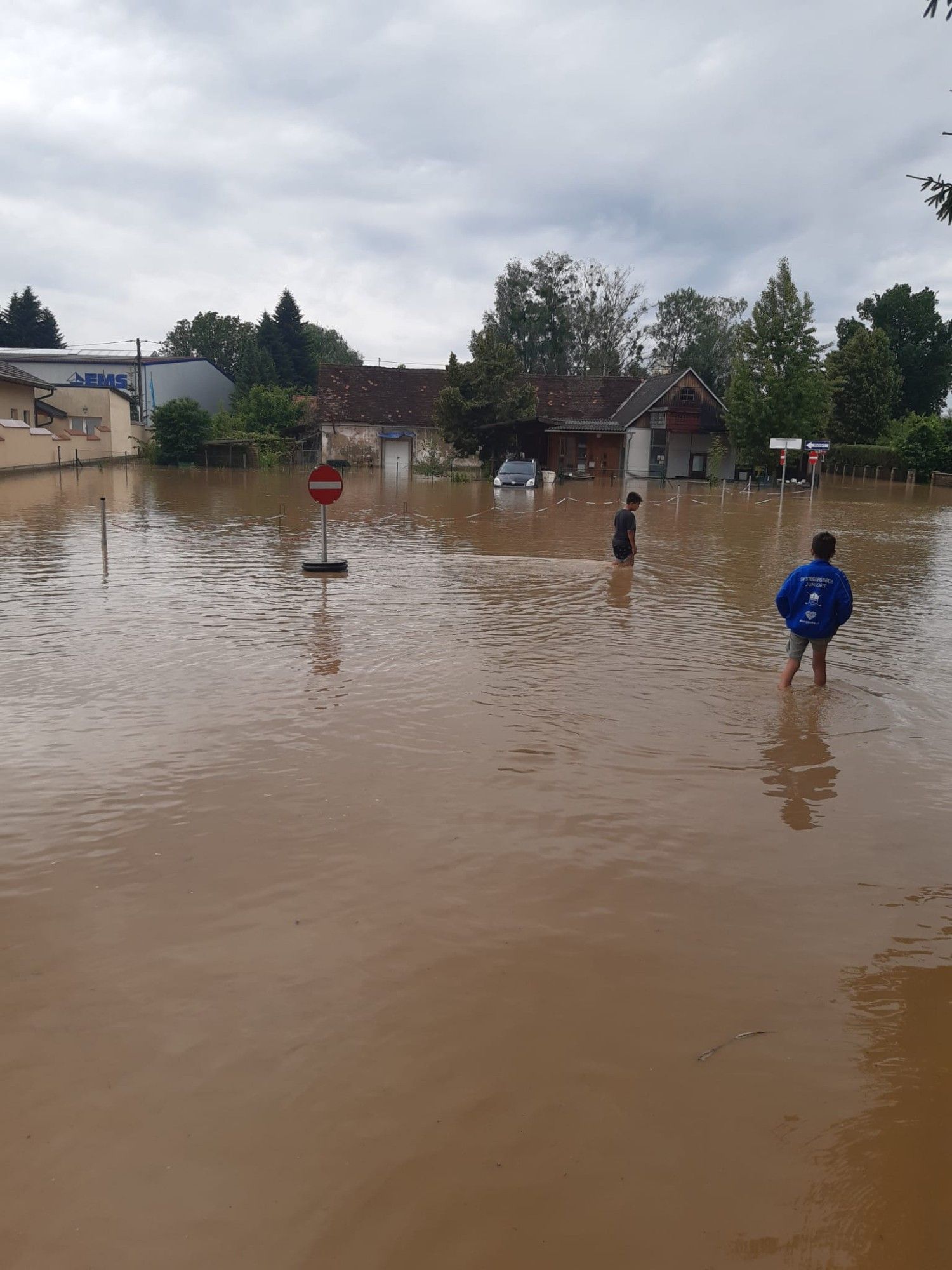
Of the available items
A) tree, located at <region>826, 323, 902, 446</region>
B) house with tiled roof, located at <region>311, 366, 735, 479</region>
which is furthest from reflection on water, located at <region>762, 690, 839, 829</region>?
tree, located at <region>826, 323, 902, 446</region>

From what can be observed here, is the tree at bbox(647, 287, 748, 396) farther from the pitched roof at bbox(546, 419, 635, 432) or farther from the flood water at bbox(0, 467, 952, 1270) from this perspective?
the flood water at bbox(0, 467, 952, 1270)

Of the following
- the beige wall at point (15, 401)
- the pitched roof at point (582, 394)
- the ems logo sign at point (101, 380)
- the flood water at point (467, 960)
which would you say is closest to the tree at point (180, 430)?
the beige wall at point (15, 401)

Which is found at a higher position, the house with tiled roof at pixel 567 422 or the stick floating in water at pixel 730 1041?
the house with tiled roof at pixel 567 422

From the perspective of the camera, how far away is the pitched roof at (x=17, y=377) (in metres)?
42.8

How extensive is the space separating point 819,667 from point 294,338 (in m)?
81.3

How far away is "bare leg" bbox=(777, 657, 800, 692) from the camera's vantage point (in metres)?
8.82

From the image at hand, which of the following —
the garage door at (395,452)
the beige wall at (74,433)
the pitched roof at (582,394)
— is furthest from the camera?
the pitched roof at (582,394)

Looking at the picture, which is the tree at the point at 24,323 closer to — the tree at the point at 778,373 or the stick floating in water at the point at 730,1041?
the tree at the point at 778,373

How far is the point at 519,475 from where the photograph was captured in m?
42.8

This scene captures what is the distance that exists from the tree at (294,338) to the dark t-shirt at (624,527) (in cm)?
7128

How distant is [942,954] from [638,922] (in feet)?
4.66

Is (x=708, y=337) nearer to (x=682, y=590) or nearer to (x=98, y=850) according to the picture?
(x=682, y=590)

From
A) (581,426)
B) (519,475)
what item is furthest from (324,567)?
(581,426)

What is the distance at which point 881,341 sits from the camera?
63.7 m
